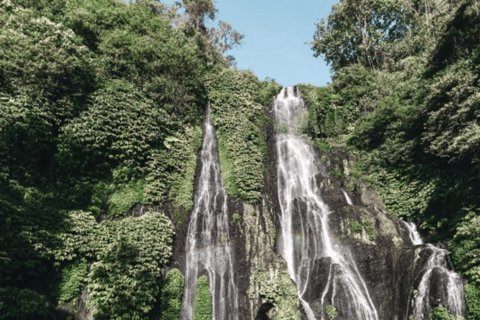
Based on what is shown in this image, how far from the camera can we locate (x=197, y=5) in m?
33.6

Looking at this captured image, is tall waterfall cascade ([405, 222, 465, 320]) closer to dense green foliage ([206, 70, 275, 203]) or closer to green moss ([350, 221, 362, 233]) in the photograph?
green moss ([350, 221, 362, 233])

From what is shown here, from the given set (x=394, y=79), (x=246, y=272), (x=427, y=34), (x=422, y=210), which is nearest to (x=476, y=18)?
(x=394, y=79)

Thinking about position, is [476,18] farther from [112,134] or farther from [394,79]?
[112,134]

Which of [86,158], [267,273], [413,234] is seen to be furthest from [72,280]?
[413,234]

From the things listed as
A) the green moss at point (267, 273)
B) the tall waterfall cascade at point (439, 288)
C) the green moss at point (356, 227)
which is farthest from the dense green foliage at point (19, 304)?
the tall waterfall cascade at point (439, 288)

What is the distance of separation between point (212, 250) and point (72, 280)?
6.49 meters

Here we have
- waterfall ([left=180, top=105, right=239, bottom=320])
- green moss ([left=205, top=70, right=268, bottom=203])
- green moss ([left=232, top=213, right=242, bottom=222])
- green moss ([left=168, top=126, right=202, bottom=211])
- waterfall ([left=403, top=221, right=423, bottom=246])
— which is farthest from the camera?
green moss ([left=205, top=70, right=268, bottom=203])

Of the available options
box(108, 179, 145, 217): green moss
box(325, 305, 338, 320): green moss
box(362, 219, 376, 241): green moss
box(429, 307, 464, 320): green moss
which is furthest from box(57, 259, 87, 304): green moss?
box(429, 307, 464, 320): green moss

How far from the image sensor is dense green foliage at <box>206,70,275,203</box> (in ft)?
58.8

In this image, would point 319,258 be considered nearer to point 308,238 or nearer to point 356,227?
point 308,238

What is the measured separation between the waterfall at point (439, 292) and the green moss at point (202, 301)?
885 cm

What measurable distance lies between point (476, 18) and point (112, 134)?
73.4 ft

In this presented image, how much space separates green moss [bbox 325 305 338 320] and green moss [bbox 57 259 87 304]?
36.4 ft

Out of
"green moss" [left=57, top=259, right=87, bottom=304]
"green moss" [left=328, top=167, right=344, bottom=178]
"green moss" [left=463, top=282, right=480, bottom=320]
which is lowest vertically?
"green moss" [left=463, top=282, right=480, bottom=320]
